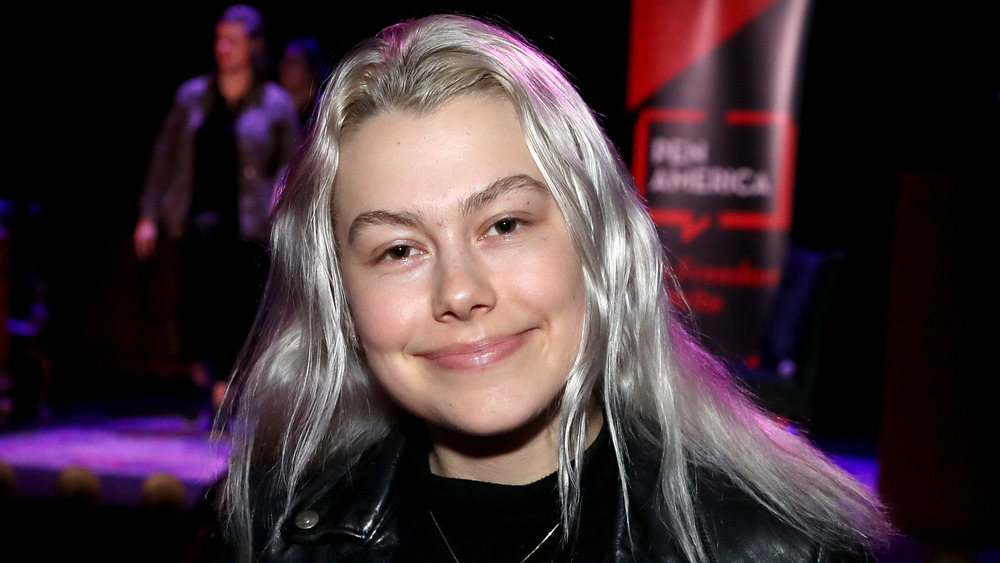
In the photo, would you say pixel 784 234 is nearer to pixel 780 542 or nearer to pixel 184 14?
pixel 780 542

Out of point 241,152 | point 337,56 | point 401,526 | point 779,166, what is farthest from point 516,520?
point 337,56

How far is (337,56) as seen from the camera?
5.43 m

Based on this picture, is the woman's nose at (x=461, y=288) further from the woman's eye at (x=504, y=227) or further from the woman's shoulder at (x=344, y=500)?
the woman's shoulder at (x=344, y=500)

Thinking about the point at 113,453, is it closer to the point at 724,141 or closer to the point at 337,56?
the point at 337,56

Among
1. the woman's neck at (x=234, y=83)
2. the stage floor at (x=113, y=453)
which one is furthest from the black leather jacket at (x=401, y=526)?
the woman's neck at (x=234, y=83)

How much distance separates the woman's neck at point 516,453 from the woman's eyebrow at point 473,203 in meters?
0.44

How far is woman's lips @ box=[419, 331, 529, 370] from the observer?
1517 millimetres

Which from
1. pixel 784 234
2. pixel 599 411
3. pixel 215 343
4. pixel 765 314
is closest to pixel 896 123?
pixel 784 234

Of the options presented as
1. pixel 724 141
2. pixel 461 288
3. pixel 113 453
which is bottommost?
pixel 113 453

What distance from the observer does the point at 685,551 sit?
1476 millimetres

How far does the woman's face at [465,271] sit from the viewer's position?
4.93ft

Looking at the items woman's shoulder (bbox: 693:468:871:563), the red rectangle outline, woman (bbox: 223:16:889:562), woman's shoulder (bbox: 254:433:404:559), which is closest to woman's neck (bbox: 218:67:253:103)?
the red rectangle outline

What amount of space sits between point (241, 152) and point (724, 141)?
8.65 feet

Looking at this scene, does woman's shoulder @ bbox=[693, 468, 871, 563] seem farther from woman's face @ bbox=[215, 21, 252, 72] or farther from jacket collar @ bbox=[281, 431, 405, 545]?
woman's face @ bbox=[215, 21, 252, 72]
